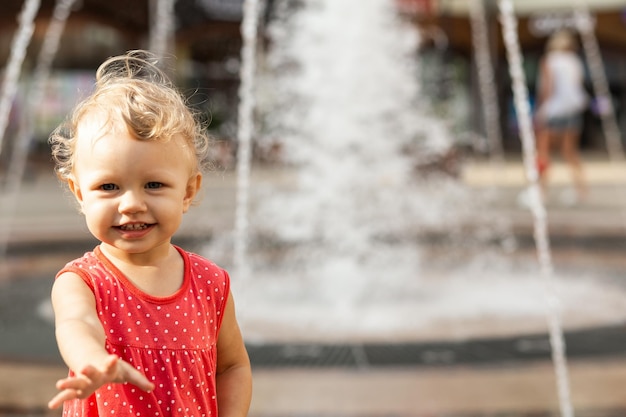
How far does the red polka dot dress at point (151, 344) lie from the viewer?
1248 mm

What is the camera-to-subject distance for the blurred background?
3352 millimetres

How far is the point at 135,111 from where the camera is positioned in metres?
1.26

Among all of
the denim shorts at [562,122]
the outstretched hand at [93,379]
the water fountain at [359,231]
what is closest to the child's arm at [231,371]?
the outstretched hand at [93,379]

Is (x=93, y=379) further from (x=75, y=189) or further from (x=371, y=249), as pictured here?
(x=371, y=249)

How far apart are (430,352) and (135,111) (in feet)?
9.10

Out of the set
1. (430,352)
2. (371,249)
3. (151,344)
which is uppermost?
(371,249)

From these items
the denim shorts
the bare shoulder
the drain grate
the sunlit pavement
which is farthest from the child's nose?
the denim shorts

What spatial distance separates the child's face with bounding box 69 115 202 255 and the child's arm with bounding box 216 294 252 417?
0.18 metres

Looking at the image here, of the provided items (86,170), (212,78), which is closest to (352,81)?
(86,170)

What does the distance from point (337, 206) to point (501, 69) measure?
1725cm

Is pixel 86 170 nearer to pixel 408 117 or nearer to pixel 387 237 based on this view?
pixel 387 237

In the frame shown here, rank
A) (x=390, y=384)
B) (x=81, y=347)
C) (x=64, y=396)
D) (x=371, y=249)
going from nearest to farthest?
(x=64, y=396)
(x=81, y=347)
(x=390, y=384)
(x=371, y=249)

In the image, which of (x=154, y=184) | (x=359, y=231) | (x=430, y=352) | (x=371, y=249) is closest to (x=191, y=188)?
(x=154, y=184)

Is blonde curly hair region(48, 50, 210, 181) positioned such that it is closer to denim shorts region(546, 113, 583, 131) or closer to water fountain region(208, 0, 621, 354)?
water fountain region(208, 0, 621, 354)
